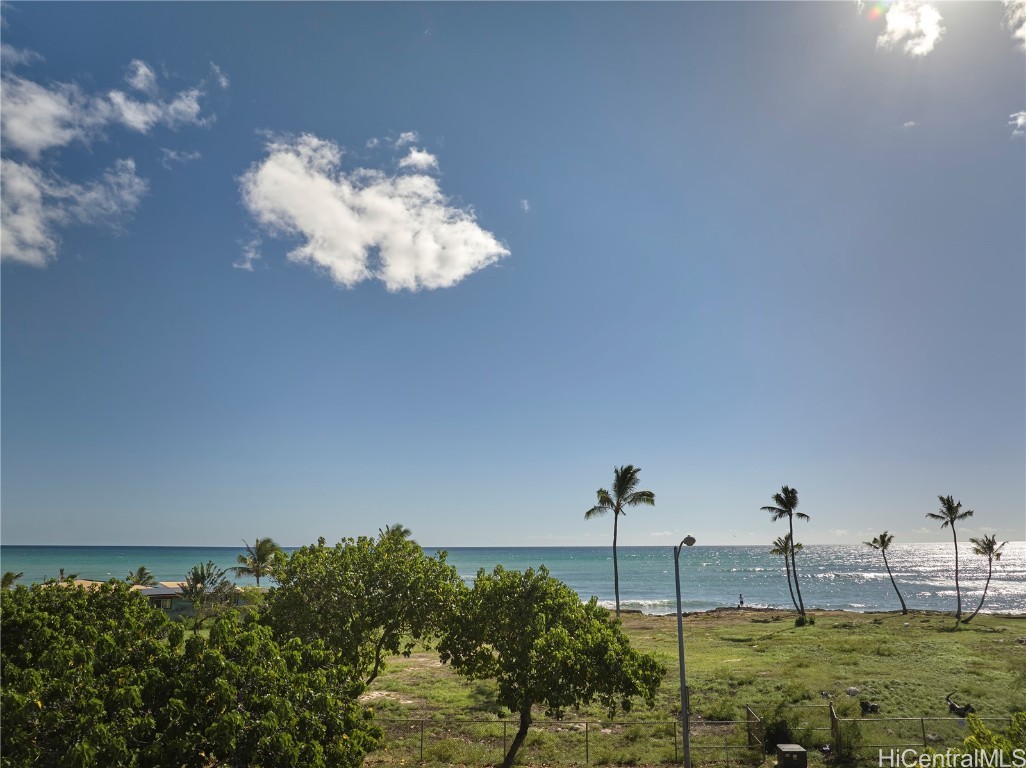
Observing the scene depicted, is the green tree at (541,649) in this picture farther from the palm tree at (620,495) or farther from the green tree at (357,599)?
the palm tree at (620,495)

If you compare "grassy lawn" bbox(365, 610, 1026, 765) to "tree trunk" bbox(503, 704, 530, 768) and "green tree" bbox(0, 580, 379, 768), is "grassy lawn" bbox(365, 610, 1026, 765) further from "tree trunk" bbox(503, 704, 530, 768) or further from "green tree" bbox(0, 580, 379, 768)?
"green tree" bbox(0, 580, 379, 768)

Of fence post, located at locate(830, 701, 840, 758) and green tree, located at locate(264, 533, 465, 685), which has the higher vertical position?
green tree, located at locate(264, 533, 465, 685)

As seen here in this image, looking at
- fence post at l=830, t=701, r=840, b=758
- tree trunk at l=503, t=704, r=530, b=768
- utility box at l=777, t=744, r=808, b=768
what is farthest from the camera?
fence post at l=830, t=701, r=840, b=758

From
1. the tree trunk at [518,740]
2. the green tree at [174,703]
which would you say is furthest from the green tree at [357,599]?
the green tree at [174,703]

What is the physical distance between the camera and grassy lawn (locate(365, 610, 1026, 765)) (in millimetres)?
23469

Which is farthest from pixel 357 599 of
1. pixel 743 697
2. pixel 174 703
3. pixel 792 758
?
pixel 743 697

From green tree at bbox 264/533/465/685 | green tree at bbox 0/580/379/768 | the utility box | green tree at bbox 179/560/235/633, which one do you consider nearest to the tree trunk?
green tree at bbox 264/533/465/685

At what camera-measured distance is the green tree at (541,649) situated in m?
18.9

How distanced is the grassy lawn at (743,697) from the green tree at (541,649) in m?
2.03

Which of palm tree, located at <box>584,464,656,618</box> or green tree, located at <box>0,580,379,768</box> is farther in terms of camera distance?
palm tree, located at <box>584,464,656,618</box>

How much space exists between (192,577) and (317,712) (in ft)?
157

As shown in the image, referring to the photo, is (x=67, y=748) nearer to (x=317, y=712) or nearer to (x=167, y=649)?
(x=167, y=649)

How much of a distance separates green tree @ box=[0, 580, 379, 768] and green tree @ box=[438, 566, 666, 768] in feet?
18.9

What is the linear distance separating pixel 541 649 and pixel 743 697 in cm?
1799
